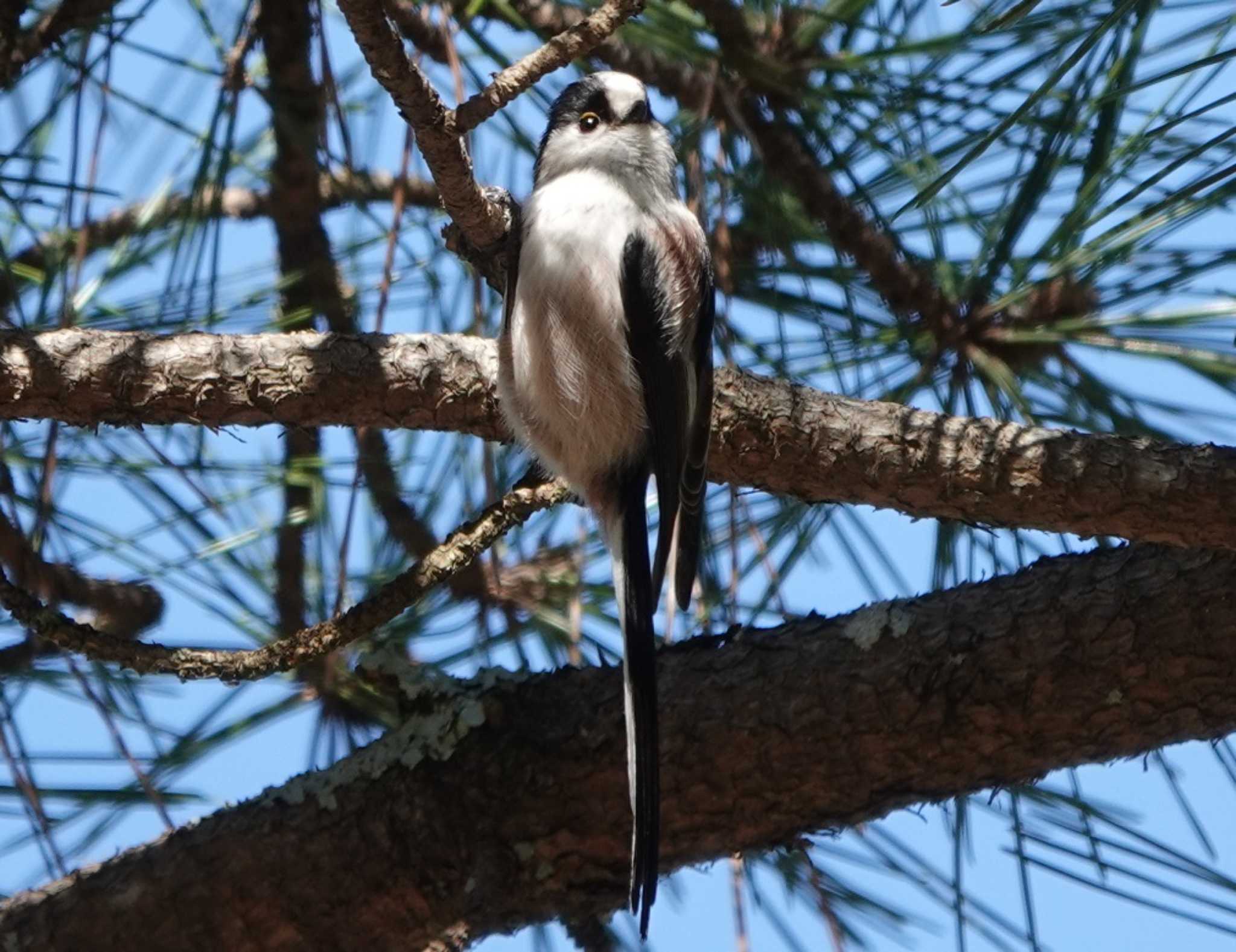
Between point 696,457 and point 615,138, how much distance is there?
20.1 inches

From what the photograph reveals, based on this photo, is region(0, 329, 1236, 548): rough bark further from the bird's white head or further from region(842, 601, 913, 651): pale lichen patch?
the bird's white head

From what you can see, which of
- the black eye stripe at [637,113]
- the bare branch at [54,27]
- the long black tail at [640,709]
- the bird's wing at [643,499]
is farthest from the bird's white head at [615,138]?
the bare branch at [54,27]

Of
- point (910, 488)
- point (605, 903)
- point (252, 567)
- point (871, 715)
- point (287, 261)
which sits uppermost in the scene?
point (287, 261)

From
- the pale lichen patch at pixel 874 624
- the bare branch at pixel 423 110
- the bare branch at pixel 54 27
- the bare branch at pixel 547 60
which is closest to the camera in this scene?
the bare branch at pixel 423 110

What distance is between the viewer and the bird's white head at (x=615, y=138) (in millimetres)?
1960

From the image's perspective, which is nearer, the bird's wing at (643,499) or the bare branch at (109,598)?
the bird's wing at (643,499)

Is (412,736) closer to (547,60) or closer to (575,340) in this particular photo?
(575,340)

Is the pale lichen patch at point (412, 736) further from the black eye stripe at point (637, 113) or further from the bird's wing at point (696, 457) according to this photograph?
the black eye stripe at point (637, 113)

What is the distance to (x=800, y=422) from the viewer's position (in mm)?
1620

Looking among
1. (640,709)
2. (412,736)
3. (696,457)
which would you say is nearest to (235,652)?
(412,736)

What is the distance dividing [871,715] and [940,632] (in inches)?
4.8

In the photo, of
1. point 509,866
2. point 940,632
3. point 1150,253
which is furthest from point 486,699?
point 1150,253

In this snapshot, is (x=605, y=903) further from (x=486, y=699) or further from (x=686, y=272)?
(x=686, y=272)

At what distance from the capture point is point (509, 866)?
164 centimetres
